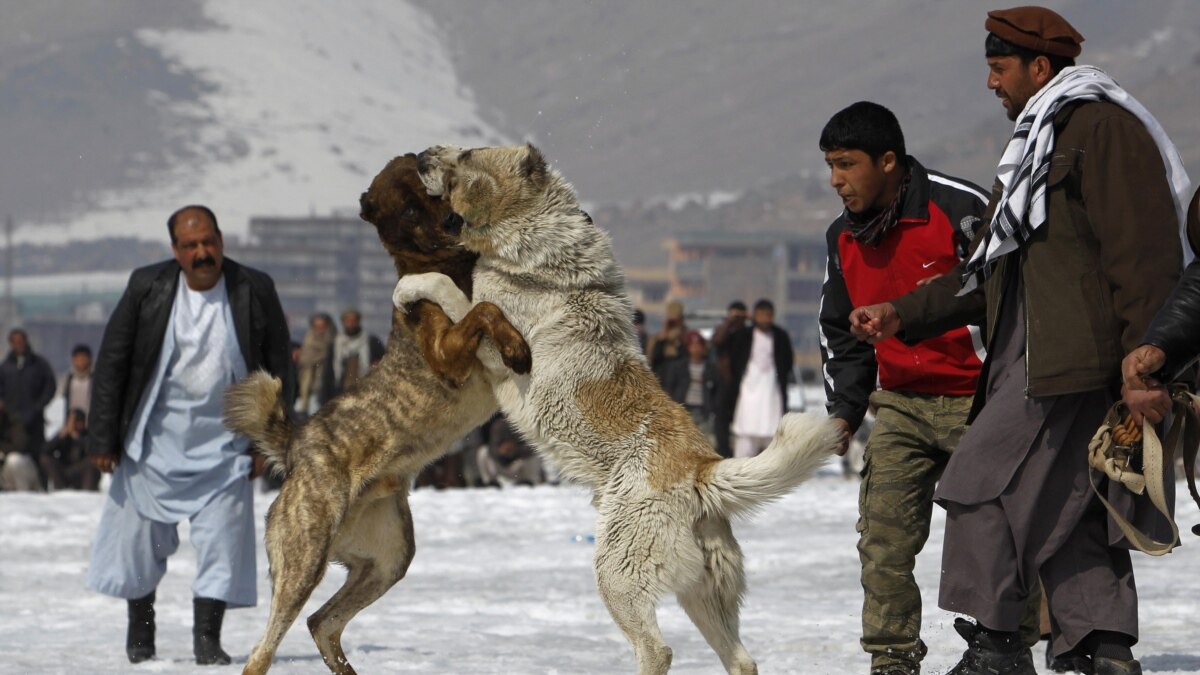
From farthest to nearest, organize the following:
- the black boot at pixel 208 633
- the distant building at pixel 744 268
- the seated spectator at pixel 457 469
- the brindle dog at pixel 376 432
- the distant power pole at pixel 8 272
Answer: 1. the distant building at pixel 744 268
2. the distant power pole at pixel 8 272
3. the seated spectator at pixel 457 469
4. the black boot at pixel 208 633
5. the brindle dog at pixel 376 432

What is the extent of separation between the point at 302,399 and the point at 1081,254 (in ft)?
42.9

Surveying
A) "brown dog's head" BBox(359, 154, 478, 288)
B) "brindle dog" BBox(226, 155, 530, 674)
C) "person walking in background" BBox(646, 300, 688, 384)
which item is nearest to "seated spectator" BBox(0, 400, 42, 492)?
"person walking in background" BBox(646, 300, 688, 384)

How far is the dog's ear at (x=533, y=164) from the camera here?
5.54 meters

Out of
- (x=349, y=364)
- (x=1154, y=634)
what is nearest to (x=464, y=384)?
(x=1154, y=634)

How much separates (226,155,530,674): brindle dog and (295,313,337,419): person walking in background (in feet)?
33.7

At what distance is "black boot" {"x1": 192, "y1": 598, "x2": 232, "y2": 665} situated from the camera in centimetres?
733

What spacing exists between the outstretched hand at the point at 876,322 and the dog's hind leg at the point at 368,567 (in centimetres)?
199

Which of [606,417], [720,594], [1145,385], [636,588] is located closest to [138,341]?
[606,417]

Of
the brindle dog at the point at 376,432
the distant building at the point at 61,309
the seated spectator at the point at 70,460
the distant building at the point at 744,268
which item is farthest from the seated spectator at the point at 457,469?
the distant building at the point at 744,268

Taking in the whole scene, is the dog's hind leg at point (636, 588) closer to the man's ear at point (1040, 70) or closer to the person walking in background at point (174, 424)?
the man's ear at point (1040, 70)

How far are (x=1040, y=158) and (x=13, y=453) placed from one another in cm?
1436

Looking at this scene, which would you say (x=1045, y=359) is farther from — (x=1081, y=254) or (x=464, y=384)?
(x=464, y=384)

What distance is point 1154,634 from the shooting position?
24.3 ft

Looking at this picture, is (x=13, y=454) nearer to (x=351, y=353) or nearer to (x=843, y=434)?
(x=351, y=353)
